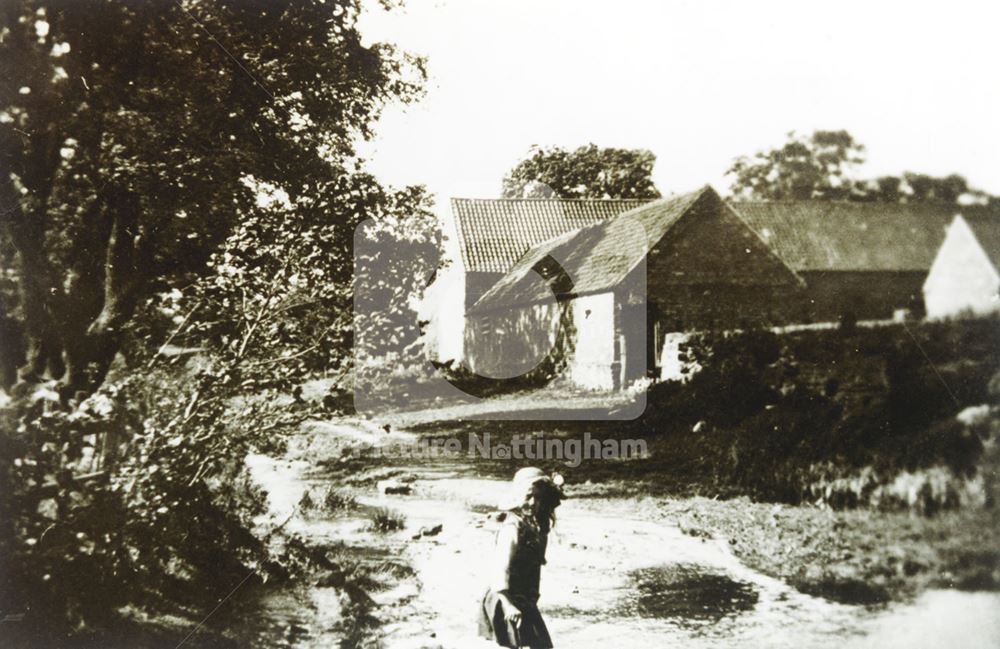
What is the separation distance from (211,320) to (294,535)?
3.06 feet

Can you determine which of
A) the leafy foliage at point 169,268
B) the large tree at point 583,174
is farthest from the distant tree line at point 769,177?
the leafy foliage at point 169,268

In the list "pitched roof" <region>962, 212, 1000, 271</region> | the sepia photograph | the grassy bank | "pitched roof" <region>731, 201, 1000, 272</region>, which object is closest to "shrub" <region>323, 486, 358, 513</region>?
the sepia photograph

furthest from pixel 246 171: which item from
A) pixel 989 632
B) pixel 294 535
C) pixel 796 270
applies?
pixel 989 632

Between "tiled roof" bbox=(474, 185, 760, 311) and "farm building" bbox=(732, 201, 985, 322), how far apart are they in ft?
1.20

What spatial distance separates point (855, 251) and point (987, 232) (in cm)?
66

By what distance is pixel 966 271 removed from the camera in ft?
8.79

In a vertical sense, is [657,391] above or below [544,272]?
below

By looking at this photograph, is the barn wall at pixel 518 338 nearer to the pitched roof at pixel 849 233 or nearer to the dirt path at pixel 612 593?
the dirt path at pixel 612 593

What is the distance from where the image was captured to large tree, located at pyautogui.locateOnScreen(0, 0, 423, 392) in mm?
2807

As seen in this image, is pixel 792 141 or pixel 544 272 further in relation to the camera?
pixel 792 141

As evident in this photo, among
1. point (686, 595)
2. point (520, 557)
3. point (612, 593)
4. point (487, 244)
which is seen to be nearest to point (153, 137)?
point (487, 244)

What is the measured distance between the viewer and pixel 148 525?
284 cm

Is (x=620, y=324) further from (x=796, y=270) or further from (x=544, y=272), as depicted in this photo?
(x=796, y=270)

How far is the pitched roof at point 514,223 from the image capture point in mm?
2635
